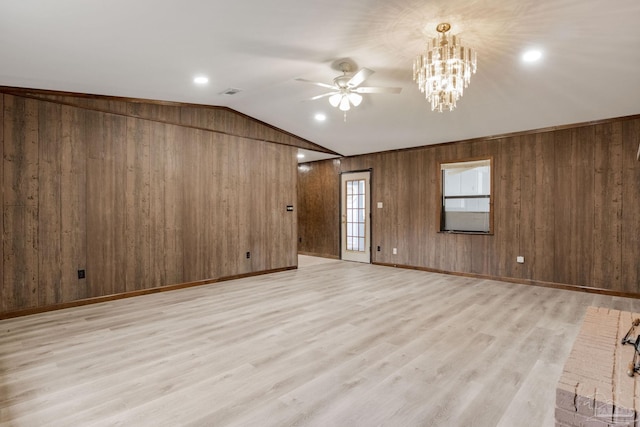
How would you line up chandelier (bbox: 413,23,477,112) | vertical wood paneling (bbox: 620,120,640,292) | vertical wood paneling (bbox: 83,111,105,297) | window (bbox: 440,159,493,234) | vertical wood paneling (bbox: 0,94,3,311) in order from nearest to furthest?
chandelier (bbox: 413,23,477,112) < vertical wood paneling (bbox: 0,94,3,311) < vertical wood paneling (bbox: 83,111,105,297) < vertical wood paneling (bbox: 620,120,640,292) < window (bbox: 440,159,493,234)

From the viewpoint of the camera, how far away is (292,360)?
2.64m

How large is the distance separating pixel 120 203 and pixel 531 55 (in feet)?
17.3

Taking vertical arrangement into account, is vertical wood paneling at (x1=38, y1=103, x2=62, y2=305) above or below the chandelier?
below

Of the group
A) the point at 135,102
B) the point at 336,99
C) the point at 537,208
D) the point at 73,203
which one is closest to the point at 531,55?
the point at 336,99

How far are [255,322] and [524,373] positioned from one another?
2458 mm

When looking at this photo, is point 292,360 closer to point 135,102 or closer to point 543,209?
point 135,102

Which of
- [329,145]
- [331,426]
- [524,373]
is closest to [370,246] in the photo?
[329,145]

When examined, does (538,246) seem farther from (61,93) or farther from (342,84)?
(61,93)

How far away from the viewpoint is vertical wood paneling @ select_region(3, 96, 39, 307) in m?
3.75

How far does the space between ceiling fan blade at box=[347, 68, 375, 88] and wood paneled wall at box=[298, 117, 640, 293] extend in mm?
3466

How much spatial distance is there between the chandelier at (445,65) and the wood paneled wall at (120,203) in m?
3.74

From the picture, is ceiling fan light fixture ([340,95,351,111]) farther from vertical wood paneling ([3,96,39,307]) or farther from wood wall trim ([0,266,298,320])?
vertical wood paneling ([3,96,39,307])

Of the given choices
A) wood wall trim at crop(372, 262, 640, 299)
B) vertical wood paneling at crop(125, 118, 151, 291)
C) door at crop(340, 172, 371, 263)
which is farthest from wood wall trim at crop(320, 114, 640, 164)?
vertical wood paneling at crop(125, 118, 151, 291)

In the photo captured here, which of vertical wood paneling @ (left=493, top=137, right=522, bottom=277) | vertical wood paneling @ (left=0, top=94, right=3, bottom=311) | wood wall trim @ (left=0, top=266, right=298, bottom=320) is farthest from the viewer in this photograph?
vertical wood paneling @ (left=493, top=137, right=522, bottom=277)
